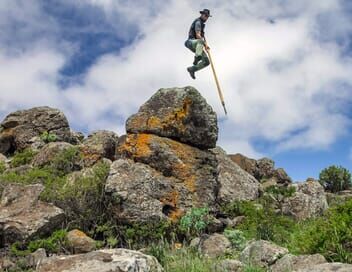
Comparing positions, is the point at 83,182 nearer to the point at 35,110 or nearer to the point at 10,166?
the point at 10,166

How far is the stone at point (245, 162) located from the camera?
27031 millimetres

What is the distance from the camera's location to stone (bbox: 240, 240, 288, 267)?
10070mm

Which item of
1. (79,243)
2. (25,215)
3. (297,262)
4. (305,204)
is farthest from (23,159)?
(297,262)

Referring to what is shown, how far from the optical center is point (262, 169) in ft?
90.1

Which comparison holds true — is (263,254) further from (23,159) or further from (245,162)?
(245,162)

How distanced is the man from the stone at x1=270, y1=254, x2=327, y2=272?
11436mm

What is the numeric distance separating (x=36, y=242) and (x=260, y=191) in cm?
1055

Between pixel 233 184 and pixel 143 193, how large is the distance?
5.64 meters

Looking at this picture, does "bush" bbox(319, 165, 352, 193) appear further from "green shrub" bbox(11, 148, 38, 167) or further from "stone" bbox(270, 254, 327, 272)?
"stone" bbox(270, 254, 327, 272)

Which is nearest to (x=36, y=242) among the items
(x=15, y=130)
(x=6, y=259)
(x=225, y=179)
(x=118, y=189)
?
(x=6, y=259)

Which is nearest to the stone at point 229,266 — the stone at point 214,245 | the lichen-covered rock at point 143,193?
the stone at point 214,245

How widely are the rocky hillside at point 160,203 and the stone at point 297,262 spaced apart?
0.09ft

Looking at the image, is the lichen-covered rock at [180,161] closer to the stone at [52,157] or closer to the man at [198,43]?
the man at [198,43]

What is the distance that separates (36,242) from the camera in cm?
1397
